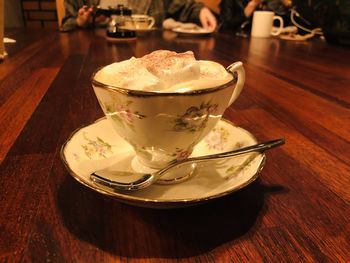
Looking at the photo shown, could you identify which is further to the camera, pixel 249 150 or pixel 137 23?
pixel 137 23

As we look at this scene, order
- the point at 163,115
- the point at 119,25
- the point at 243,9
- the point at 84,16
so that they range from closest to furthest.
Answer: the point at 163,115 → the point at 119,25 → the point at 84,16 → the point at 243,9

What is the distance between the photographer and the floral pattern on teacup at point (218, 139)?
44 centimetres

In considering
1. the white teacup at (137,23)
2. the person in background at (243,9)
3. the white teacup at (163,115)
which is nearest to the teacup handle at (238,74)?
the white teacup at (163,115)

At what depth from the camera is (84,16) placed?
5.87 feet

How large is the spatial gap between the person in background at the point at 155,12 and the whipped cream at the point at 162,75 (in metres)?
1.51

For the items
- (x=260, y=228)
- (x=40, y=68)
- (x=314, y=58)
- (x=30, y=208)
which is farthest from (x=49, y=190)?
(x=314, y=58)

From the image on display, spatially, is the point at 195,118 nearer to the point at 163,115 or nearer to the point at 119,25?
the point at 163,115

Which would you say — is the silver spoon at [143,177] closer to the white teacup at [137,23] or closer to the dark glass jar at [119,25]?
the dark glass jar at [119,25]

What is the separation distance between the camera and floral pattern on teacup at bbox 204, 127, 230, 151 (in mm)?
445

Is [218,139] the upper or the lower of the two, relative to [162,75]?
lower

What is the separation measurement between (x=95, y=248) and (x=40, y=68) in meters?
0.74

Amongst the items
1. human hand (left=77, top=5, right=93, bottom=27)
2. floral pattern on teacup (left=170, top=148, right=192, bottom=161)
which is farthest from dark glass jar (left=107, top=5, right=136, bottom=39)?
floral pattern on teacup (left=170, top=148, right=192, bottom=161)

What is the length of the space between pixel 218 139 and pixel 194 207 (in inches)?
6.1

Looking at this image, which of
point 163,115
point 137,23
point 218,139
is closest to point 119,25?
point 137,23
